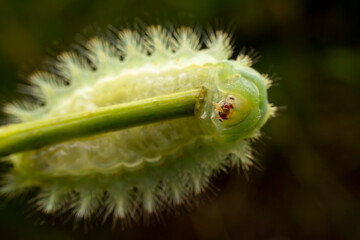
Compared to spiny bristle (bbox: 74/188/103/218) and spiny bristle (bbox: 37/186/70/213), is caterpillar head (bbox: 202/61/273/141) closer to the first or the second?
spiny bristle (bbox: 74/188/103/218)

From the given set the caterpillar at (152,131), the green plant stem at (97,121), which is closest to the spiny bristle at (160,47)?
the caterpillar at (152,131)

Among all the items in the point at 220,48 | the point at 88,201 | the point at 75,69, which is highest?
the point at 220,48

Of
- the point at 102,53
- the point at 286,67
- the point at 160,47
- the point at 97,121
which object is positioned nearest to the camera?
the point at 97,121

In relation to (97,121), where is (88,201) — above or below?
below

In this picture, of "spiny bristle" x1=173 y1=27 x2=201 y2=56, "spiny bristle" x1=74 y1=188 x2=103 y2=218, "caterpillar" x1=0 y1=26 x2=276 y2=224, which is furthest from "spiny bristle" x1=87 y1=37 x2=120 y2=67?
"spiny bristle" x1=74 y1=188 x2=103 y2=218

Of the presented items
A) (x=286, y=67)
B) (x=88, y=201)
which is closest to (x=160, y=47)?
(x=88, y=201)

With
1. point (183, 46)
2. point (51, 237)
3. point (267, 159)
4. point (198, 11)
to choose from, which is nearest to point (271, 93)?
point (267, 159)

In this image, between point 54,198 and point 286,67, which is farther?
point 286,67

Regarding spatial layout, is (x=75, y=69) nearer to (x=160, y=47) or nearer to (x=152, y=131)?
(x=160, y=47)
